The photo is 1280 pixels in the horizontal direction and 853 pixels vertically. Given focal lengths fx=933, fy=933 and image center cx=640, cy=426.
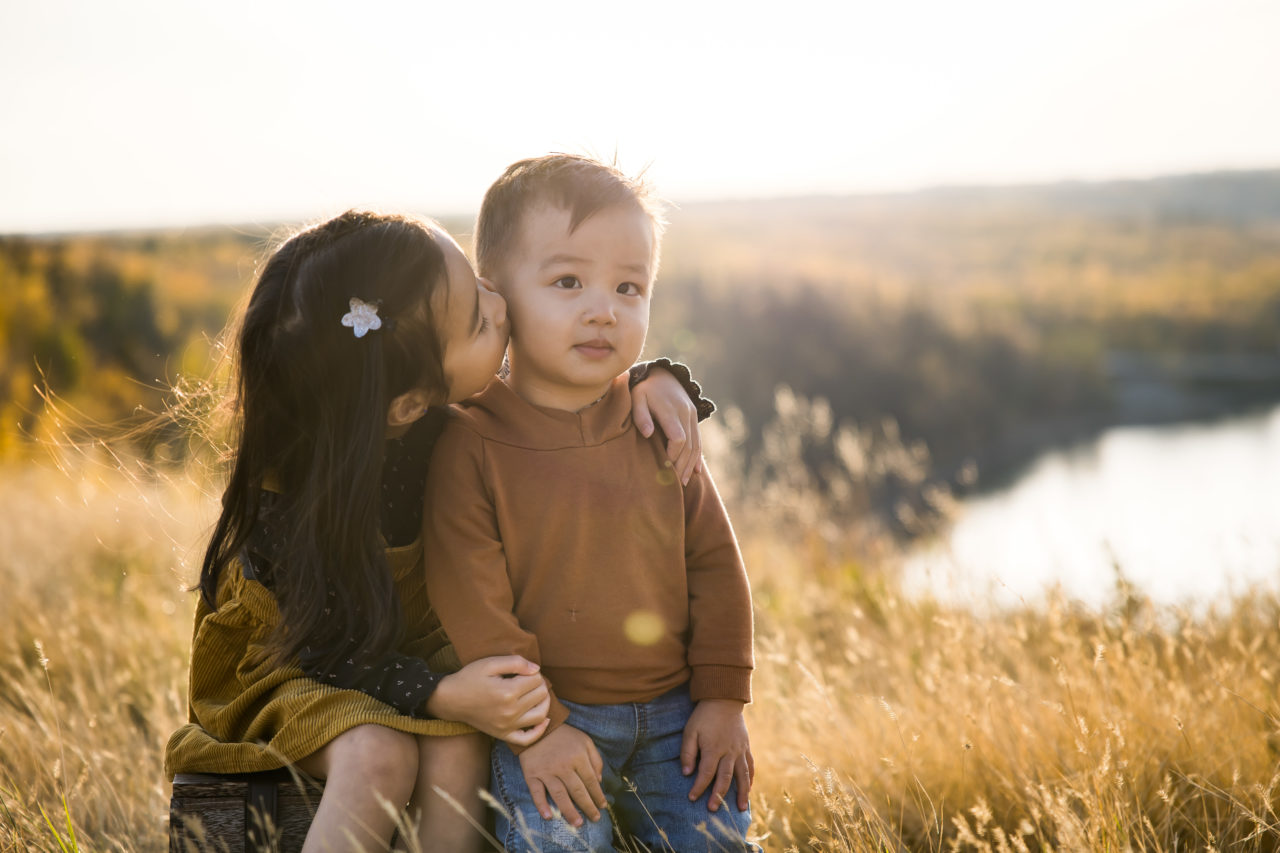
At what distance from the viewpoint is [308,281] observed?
1700mm

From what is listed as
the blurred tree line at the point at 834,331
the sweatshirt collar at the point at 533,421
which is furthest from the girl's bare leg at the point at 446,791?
the blurred tree line at the point at 834,331

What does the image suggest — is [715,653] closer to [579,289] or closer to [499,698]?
[499,698]

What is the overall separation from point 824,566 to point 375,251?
413 cm

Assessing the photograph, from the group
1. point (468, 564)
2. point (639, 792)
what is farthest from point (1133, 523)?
point (468, 564)

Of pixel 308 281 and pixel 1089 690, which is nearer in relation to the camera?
pixel 308 281

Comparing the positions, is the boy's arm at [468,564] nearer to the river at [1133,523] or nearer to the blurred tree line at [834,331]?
the river at [1133,523]

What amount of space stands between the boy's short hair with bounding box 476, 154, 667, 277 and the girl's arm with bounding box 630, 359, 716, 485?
278 millimetres

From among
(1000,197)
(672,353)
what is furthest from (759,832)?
(1000,197)

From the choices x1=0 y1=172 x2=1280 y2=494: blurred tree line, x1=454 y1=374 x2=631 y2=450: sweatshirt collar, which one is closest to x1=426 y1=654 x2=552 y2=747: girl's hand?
x1=454 y1=374 x2=631 y2=450: sweatshirt collar

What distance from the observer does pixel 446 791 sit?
1731mm

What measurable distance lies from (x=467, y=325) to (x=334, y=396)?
0.91 feet

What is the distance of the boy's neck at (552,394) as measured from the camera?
190cm

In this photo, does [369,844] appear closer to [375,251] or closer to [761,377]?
[375,251]

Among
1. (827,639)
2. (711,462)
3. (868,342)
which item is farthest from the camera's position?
(868,342)
